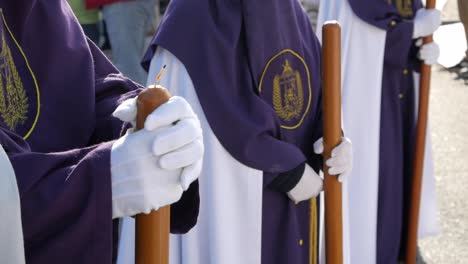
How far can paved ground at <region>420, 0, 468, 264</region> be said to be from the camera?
4.31 meters

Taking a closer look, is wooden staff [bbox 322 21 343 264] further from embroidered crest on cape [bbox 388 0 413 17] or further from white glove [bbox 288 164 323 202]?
embroidered crest on cape [bbox 388 0 413 17]

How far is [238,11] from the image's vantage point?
7.95ft

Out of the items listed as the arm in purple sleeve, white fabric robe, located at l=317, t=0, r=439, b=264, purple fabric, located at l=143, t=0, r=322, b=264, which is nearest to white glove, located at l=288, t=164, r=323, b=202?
purple fabric, located at l=143, t=0, r=322, b=264

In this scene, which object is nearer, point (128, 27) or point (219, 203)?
point (219, 203)

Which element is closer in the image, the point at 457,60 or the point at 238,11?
the point at 238,11

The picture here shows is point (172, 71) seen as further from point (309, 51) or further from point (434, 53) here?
point (434, 53)

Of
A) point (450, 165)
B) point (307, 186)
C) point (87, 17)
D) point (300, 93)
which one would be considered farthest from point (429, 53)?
point (87, 17)

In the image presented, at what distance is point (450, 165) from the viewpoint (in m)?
5.56

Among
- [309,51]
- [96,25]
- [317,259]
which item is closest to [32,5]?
[309,51]

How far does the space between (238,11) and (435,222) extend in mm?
2021

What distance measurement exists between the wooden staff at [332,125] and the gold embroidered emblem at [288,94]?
0.67 feet

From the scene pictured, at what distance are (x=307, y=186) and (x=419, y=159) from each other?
1255 millimetres

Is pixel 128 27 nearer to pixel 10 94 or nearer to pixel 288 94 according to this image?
pixel 288 94

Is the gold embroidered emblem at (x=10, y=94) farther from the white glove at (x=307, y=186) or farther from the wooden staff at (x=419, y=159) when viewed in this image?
the wooden staff at (x=419, y=159)
